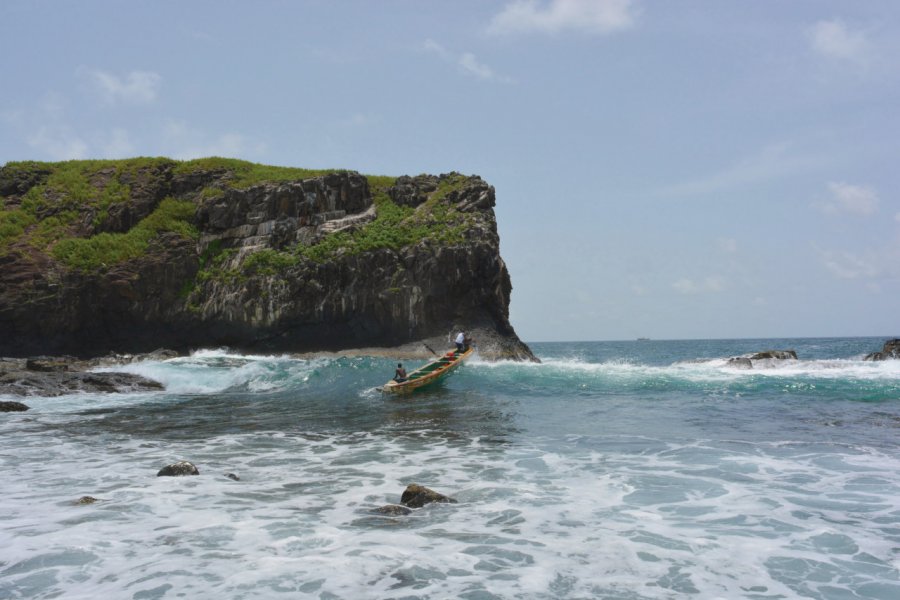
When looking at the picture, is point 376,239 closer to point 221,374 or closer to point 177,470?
point 221,374

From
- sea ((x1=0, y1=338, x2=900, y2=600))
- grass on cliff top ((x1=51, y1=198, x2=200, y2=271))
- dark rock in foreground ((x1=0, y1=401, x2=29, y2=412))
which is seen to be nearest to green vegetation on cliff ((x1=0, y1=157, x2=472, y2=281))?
grass on cliff top ((x1=51, y1=198, x2=200, y2=271))

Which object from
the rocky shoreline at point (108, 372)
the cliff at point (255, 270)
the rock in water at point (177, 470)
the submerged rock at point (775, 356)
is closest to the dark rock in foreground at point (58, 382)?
the rocky shoreline at point (108, 372)

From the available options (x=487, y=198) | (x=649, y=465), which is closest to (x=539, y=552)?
(x=649, y=465)

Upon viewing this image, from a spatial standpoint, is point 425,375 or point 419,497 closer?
point 419,497

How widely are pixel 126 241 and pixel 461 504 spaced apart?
43.6 meters

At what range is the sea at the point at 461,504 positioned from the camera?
5.93m

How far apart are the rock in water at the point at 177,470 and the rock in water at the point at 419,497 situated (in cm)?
389

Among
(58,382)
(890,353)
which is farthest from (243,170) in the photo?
(890,353)

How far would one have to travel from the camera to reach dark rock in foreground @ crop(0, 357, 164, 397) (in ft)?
77.4

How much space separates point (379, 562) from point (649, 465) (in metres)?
6.33

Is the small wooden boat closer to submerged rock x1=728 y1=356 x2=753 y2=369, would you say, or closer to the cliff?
the cliff

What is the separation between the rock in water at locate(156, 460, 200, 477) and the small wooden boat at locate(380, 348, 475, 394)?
12.5 m

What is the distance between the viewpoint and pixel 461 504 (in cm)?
847

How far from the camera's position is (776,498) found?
8.84 meters
